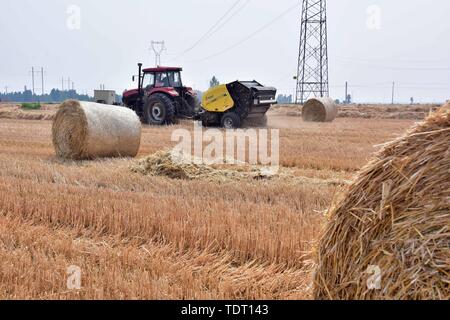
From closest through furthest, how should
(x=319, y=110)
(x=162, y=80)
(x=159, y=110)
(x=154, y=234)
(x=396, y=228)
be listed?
(x=396, y=228), (x=154, y=234), (x=159, y=110), (x=162, y=80), (x=319, y=110)

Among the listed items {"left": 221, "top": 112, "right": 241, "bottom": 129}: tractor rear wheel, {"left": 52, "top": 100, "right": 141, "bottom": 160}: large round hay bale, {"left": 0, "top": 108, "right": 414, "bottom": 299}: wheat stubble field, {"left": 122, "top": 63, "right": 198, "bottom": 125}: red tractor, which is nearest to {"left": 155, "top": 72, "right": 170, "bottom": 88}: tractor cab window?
{"left": 122, "top": 63, "right": 198, "bottom": 125}: red tractor

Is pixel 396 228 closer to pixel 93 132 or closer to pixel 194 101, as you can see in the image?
pixel 93 132

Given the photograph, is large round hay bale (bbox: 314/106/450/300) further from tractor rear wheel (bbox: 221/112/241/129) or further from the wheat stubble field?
tractor rear wheel (bbox: 221/112/241/129)

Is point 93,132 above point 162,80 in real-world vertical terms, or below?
below

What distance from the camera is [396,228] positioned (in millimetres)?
2914

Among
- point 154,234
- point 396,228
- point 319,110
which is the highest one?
point 319,110

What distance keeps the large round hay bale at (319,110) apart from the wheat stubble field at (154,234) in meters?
15.3

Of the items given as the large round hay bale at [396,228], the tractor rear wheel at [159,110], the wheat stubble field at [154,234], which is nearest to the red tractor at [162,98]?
the tractor rear wheel at [159,110]

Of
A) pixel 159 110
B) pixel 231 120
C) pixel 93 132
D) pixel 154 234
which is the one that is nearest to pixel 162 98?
pixel 159 110

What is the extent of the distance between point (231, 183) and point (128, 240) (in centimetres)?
282

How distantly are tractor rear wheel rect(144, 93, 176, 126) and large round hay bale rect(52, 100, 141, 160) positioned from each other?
7.32 meters

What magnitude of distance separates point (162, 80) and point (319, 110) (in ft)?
27.6
